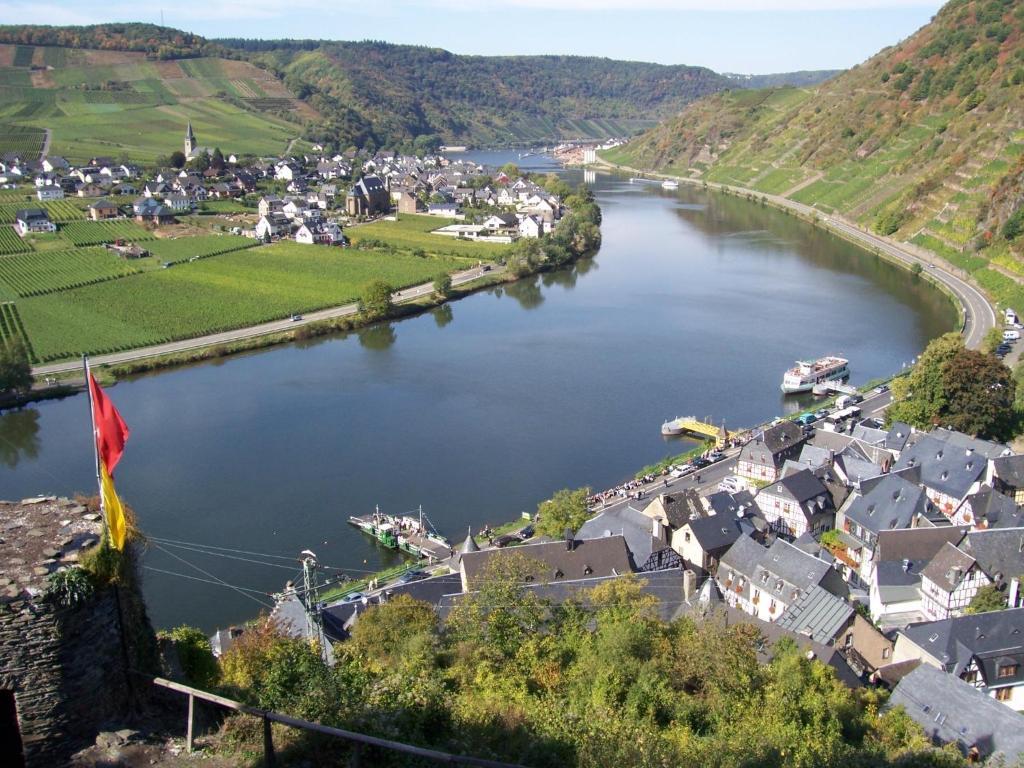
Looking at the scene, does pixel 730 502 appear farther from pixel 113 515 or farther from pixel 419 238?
pixel 419 238

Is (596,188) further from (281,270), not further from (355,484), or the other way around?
(355,484)

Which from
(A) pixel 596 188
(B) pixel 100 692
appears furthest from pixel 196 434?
(A) pixel 596 188

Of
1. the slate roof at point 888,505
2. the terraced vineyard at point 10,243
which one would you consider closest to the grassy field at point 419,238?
the terraced vineyard at point 10,243

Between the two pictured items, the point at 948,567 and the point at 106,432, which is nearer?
the point at 106,432

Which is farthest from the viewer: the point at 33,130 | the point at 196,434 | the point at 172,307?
the point at 33,130

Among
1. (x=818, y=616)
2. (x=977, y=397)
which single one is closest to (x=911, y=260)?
(x=977, y=397)

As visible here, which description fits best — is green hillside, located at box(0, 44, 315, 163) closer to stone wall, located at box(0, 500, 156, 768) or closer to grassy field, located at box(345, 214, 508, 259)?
grassy field, located at box(345, 214, 508, 259)

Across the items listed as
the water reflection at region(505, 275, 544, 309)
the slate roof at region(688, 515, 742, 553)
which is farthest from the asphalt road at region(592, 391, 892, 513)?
the water reflection at region(505, 275, 544, 309)
